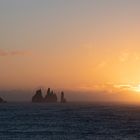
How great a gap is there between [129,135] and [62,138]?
13.9 meters

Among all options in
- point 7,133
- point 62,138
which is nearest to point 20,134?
point 7,133

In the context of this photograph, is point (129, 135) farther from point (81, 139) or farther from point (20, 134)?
point (20, 134)

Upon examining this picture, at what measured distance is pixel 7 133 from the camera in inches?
3250

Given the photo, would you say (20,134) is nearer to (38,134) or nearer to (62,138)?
(38,134)

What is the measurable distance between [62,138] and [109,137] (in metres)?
8.46

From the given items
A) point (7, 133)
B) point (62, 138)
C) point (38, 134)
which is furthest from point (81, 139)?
point (7, 133)

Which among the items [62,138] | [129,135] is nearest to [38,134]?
[62,138]

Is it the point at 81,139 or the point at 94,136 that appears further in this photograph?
the point at 94,136

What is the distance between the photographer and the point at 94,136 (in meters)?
78.0

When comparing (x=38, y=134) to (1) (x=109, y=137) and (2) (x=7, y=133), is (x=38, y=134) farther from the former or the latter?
(1) (x=109, y=137)

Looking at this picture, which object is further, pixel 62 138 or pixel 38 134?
pixel 38 134

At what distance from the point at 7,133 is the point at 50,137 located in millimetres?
10941

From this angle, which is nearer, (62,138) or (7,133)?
(62,138)

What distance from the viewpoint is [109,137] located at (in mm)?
76188
